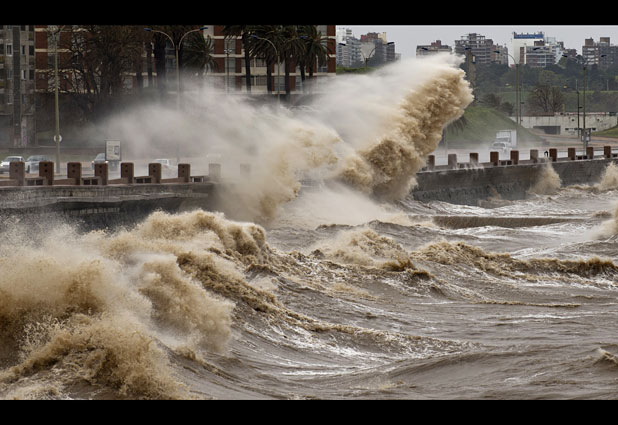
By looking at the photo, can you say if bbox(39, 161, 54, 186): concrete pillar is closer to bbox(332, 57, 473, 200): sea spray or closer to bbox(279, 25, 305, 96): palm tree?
bbox(332, 57, 473, 200): sea spray

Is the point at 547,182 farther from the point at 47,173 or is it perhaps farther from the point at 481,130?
the point at 481,130

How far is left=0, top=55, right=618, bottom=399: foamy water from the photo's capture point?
9234 mm

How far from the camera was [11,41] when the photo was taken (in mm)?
66500

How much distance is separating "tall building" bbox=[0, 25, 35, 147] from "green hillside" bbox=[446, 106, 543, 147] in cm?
3182

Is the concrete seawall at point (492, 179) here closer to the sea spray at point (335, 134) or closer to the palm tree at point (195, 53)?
the sea spray at point (335, 134)

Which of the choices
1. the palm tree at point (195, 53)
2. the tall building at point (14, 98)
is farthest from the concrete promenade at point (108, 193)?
the tall building at point (14, 98)

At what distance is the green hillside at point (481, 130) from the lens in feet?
276

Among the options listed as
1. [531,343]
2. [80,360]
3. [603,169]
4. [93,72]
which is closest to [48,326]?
[80,360]

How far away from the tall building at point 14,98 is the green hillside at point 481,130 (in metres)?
31.8

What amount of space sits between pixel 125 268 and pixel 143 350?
4.54 meters

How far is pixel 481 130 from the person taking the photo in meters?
88.8

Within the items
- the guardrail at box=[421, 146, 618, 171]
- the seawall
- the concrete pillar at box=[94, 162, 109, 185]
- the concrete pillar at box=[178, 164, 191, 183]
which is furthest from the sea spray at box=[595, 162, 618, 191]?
the concrete pillar at box=[94, 162, 109, 185]
